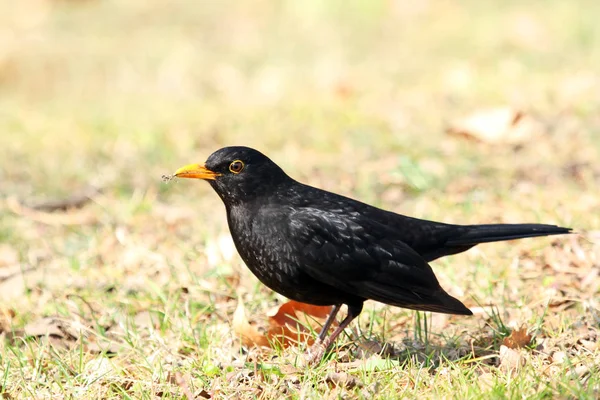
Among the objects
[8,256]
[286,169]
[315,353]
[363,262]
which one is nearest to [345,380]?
[315,353]

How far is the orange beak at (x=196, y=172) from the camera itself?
4.18 metres

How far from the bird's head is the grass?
0.75 metres

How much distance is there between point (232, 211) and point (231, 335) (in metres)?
0.66

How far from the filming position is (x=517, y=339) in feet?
12.8

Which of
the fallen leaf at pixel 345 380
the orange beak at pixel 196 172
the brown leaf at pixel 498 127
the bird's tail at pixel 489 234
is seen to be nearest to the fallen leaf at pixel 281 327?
the fallen leaf at pixel 345 380

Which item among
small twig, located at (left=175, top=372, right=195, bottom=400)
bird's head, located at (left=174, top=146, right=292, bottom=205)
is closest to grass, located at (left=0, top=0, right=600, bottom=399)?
small twig, located at (left=175, top=372, right=195, bottom=400)

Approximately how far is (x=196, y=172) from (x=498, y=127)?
4096 millimetres

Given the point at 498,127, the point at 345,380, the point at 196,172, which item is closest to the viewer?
the point at 345,380

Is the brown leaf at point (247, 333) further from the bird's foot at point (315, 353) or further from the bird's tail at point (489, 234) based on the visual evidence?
the bird's tail at point (489, 234)

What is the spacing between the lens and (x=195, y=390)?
3738mm

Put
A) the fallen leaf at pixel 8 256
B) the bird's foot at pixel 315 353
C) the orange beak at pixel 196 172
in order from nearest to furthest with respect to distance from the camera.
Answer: the bird's foot at pixel 315 353, the orange beak at pixel 196 172, the fallen leaf at pixel 8 256

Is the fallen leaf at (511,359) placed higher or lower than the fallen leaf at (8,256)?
→ higher

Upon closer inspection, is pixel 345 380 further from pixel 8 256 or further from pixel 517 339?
pixel 8 256

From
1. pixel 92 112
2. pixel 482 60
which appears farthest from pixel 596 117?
pixel 92 112
